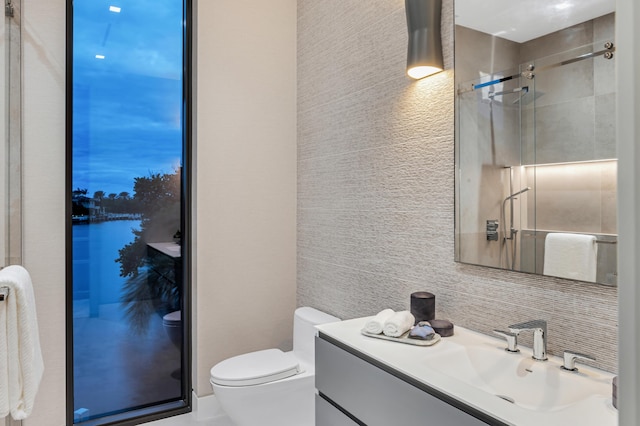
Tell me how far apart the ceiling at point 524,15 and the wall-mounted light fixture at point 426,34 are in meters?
0.09

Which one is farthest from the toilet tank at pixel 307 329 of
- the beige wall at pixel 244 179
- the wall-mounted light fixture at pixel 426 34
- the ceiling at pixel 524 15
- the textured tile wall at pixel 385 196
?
the ceiling at pixel 524 15

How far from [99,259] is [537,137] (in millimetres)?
2293

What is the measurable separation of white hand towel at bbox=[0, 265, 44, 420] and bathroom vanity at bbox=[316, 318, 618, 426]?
1.17 metres

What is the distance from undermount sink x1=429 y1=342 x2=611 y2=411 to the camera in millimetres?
1107

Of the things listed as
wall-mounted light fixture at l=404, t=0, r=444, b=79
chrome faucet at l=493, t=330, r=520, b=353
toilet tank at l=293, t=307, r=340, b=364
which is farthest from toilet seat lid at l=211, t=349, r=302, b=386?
wall-mounted light fixture at l=404, t=0, r=444, b=79

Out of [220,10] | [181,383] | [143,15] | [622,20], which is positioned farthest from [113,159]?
[622,20]

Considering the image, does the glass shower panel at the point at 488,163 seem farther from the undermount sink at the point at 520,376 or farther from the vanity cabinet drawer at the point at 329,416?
the vanity cabinet drawer at the point at 329,416

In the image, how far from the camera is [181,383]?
2.60 m

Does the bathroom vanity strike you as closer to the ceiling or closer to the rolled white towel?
the rolled white towel

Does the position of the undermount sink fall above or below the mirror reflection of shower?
below

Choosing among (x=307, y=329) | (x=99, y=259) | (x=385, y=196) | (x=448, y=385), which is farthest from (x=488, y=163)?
(x=99, y=259)

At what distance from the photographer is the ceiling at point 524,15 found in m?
1.21

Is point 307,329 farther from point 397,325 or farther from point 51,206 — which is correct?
point 51,206

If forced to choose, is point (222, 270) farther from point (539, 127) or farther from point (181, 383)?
point (539, 127)
